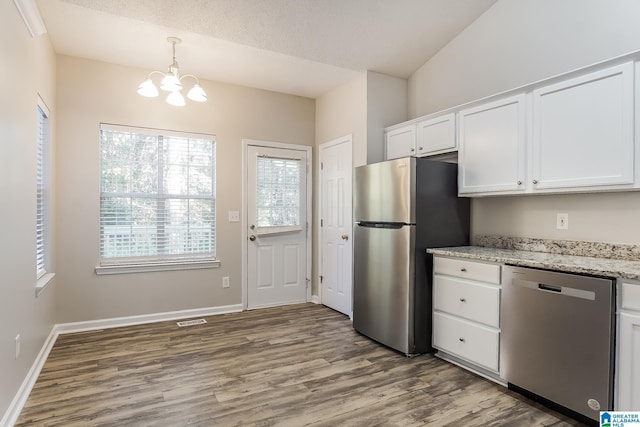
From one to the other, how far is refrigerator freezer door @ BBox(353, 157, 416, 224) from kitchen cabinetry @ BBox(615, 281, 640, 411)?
1379mm

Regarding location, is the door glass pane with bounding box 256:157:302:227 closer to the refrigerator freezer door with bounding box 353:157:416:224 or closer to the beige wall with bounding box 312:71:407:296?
the beige wall with bounding box 312:71:407:296

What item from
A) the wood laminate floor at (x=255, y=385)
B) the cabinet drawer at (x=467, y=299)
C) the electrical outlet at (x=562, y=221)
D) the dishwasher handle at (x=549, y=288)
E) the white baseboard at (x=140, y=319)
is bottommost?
the wood laminate floor at (x=255, y=385)

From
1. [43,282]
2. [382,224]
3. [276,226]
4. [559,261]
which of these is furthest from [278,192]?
[559,261]

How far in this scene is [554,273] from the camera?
6.84 feet

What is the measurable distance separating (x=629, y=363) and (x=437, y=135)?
2075 mm

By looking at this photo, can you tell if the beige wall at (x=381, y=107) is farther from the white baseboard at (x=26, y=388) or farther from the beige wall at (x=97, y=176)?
the white baseboard at (x=26, y=388)

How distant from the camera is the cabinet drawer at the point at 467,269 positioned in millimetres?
2461

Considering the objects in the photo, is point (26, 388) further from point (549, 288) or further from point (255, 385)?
point (549, 288)

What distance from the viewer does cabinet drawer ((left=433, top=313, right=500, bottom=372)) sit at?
2.46 metres

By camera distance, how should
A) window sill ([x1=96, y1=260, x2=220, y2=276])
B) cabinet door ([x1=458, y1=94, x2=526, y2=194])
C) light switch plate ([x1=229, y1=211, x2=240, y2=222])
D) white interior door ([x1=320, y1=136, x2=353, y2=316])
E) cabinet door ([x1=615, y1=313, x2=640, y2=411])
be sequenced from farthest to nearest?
1. light switch plate ([x1=229, y1=211, x2=240, y2=222])
2. white interior door ([x1=320, y1=136, x2=353, y2=316])
3. window sill ([x1=96, y1=260, x2=220, y2=276])
4. cabinet door ([x1=458, y1=94, x2=526, y2=194])
5. cabinet door ([x1=615, y1=313, x2=640, y2=411])

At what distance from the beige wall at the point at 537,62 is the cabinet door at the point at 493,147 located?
30 cm

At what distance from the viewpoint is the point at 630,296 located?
1809 millimetres

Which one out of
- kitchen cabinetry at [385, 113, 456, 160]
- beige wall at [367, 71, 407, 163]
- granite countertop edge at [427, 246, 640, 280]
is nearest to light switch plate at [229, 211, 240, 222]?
beige wall at [367, 71, 407, 163]

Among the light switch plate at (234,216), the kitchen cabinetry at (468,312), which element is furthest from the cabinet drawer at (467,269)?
the light switch plate at (234,216)
